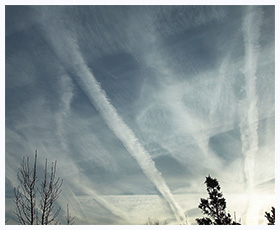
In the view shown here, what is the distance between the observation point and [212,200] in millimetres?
15164
